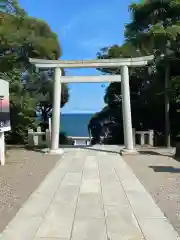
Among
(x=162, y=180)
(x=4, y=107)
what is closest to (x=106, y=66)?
(x=4, y=107)

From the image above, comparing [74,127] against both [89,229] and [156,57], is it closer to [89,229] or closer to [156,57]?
[156,57]

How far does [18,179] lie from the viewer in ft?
27.6

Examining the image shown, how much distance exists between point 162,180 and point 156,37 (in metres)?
10.9

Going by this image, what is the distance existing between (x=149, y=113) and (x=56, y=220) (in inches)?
700

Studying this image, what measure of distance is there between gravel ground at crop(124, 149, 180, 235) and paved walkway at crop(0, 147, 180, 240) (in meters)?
0.16

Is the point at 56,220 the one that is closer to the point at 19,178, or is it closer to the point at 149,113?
the point at 19,178

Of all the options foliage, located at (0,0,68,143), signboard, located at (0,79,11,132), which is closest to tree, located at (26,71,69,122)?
foliage, located at (0,0,68,143)

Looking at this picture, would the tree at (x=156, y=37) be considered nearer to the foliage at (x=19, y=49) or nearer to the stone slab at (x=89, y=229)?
the foliage at (x=19, y=49)

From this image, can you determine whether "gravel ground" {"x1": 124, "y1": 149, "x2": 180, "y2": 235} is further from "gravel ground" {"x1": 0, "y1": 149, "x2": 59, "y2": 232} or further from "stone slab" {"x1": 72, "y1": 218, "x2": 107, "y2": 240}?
"gravel ground" {"x1": 0, "y1": 149, "x2": 59, "y2": 232}

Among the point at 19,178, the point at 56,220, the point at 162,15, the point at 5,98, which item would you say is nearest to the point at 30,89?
the point at 162,15

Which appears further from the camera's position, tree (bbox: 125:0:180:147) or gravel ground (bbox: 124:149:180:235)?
tree (bbox: 125:0:180:147)

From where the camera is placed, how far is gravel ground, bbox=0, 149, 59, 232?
5650 millimetres

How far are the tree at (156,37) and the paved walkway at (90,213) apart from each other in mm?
11048

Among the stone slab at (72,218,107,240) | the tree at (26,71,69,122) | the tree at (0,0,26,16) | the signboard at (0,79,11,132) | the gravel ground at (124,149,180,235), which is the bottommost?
the stone slab at (72,218,107,240)
